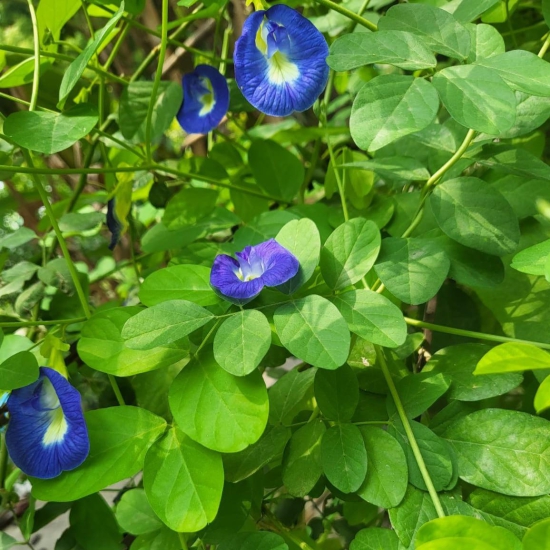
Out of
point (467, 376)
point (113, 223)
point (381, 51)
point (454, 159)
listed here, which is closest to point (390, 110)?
point (381, 51)

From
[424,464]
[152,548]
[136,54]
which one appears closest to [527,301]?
[424,464]

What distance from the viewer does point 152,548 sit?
0.58 metres

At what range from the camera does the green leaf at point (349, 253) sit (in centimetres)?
51

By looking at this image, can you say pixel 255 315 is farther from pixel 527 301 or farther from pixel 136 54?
pixel 136 54

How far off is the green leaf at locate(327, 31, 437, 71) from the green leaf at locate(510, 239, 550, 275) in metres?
0.17

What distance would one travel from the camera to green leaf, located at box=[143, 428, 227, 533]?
0.44 m

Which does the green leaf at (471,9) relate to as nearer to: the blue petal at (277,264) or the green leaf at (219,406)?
the blue petal at (277,264)

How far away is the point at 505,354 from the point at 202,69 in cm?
62

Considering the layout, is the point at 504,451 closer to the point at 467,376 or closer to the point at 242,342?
the point at 467,376

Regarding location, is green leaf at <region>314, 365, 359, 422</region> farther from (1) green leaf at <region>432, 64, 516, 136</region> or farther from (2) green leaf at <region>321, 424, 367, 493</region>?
(1) green leaf at <region>432, 64, 516, 136</region>

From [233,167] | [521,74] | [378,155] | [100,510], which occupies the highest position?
[521,74]

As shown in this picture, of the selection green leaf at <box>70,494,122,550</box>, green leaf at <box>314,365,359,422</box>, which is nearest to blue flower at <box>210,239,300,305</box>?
green leaf at <box>314,365,359,422</box>

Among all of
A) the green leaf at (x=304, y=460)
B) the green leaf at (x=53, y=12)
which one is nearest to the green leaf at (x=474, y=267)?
the green leaf at (x=304, y=460)

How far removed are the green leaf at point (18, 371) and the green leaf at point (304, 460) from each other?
0.82 ft
